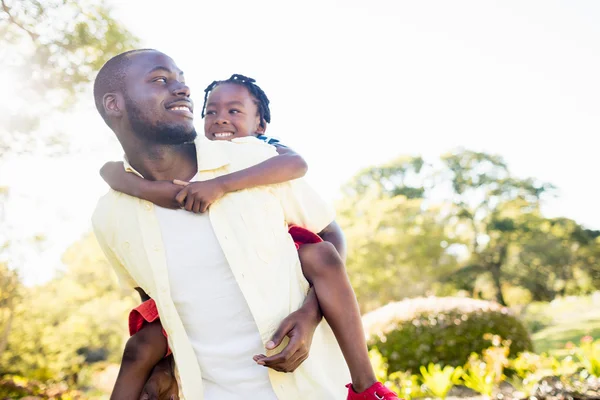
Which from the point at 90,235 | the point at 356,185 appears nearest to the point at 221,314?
the point at 90,235

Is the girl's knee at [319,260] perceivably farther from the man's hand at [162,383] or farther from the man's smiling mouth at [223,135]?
the man's smiling mouth at [223,135]

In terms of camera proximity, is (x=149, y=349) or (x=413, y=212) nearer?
(x=149, y=349)

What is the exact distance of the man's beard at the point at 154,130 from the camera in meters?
1.82

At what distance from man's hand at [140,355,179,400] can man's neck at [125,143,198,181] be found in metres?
0.64

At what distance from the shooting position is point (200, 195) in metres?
1.68

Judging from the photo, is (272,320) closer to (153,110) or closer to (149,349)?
(149,349)

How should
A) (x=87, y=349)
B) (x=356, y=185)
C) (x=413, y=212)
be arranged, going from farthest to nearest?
(x=356, y=185) → (x=413, y=212) → (x=87, y=349)

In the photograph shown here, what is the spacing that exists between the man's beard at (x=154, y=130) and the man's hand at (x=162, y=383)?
758 mm

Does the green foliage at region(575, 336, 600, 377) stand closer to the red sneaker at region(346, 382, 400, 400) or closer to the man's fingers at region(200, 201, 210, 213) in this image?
the red sneaker at region(346, 382, 400, 400)

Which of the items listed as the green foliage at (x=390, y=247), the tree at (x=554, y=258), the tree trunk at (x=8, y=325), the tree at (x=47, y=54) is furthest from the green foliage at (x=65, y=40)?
the tree at (x=554, y=258)

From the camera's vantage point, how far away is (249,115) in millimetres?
2771

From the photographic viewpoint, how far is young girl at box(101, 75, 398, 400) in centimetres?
166

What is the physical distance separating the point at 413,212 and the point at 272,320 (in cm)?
2315

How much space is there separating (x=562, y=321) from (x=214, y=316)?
1117 inches
